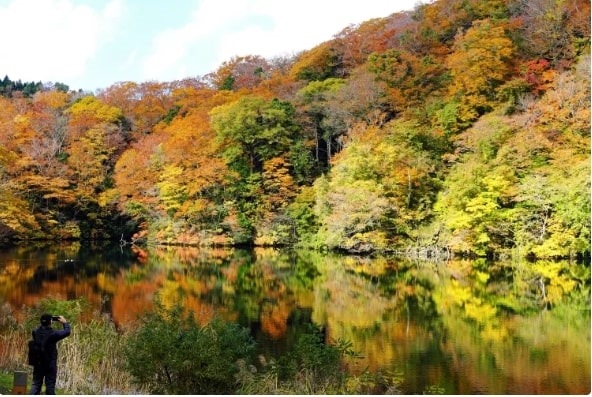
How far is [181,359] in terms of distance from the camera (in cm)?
595

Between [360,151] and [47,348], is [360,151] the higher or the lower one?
the higher one

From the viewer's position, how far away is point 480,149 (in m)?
21.5

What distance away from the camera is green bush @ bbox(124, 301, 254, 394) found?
5.95m

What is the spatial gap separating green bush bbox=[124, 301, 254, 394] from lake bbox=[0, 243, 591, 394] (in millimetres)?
2105

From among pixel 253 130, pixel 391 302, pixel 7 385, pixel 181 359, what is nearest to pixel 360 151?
pixel 253 130

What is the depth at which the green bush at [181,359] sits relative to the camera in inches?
234

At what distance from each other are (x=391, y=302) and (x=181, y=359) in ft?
24.7

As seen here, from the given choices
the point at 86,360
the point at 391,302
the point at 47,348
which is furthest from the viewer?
the point at 391,302

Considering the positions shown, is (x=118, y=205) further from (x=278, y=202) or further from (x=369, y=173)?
(x=369, y=173)

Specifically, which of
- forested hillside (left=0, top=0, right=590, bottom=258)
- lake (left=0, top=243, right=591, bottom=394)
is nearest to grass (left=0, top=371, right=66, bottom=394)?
lake (left=0, top=243, right=591, bottom=394)

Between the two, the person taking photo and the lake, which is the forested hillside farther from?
the person taking photo

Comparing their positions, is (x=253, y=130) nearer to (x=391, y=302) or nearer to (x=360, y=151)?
(x=360, y=151)

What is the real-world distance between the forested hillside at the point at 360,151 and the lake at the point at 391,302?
6.49 ft

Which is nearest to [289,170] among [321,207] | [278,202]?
[278,202]
